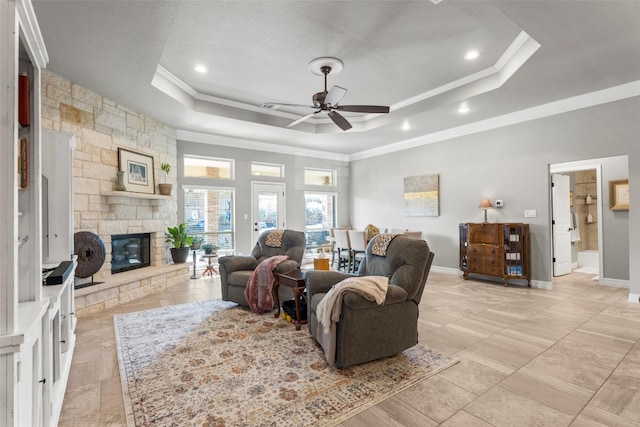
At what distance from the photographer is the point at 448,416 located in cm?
194

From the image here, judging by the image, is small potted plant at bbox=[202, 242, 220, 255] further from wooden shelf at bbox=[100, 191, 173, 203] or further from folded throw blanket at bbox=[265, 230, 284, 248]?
folded throw blanket at bbox=[265, 230, 284, 248]

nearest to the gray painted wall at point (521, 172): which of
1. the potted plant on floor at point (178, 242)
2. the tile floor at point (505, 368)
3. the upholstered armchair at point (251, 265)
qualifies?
the tile floor at point (505, 368)

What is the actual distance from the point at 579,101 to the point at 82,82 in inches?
271

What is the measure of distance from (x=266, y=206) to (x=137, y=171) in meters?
2.92

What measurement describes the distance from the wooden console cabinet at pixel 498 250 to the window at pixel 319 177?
155 inches

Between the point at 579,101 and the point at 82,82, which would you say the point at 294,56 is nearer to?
the point at 82,82

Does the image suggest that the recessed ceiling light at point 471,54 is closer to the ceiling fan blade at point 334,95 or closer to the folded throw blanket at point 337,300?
the ceiling fan blade at point 334,95

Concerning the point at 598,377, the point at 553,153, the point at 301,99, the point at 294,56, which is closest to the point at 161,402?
the point at 598,377

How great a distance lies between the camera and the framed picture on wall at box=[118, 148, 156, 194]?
4.91 meters

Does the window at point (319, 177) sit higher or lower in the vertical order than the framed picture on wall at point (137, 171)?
higher

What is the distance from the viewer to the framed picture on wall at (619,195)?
5441 mm

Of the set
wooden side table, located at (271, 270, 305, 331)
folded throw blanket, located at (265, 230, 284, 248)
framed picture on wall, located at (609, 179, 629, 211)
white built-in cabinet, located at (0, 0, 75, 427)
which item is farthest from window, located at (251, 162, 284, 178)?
framed picture on wall, located at (609, 179, 629, 211)

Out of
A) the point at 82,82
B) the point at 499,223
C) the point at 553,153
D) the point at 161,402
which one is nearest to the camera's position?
the point at 161,402

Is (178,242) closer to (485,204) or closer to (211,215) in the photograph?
(211,215)
